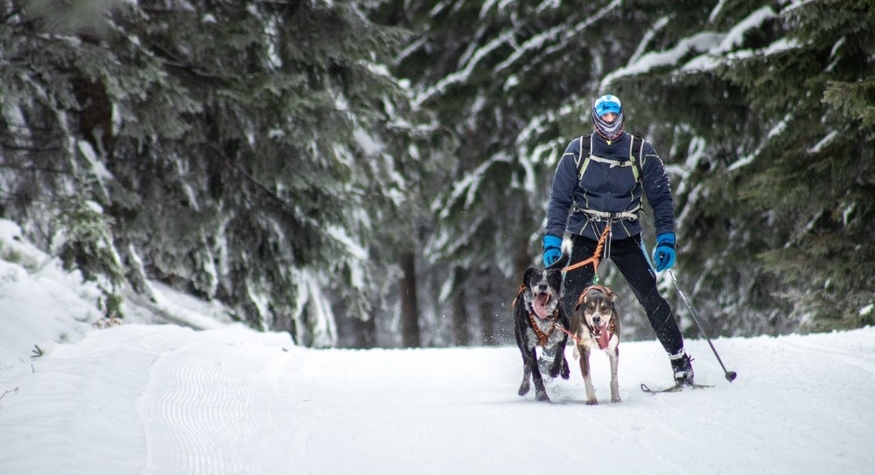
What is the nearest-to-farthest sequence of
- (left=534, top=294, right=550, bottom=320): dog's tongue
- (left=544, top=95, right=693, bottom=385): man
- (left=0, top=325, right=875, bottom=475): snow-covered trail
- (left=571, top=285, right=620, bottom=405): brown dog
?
(left=0, top=325, right=875, bottom=475): snow-covered trail < (left=571, top=285, right=620, bottom=405): brown dog < (left=534, top=294, right=550, bottom=320): dog's tongue < (left=544, top=95, right=693, bottom=385): man

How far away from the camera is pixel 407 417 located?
5.04m

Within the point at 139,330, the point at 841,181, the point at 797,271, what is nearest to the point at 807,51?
the point at 841,181

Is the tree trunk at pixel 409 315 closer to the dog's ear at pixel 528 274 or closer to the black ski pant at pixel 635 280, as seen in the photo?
the black ski pant at pixel 635 280

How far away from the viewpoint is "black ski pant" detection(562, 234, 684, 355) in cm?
623

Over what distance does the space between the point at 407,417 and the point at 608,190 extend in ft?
8.00

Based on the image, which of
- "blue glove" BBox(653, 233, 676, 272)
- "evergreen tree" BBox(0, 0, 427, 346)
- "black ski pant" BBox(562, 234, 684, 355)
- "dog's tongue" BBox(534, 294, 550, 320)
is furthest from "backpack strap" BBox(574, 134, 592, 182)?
"evergreen tree" BBox(0, 0, 427, 346)

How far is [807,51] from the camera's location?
355 inches

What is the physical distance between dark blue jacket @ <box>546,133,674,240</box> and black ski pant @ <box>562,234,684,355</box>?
0.33 feet

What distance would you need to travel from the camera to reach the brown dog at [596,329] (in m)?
5.62

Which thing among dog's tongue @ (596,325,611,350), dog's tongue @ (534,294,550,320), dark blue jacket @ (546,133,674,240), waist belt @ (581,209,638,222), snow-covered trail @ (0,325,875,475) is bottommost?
snow-covered trail @ (0,325,875,475)

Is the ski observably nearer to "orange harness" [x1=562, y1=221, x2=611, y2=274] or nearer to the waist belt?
"orange harness" [x1=562, y1=221, x2=611, y2=274]

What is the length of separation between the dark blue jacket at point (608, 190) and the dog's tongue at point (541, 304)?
0.69 meters

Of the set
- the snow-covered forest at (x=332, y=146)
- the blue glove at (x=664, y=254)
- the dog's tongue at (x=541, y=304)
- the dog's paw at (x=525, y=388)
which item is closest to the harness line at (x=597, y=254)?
the blue glove at (x=664, y=254)

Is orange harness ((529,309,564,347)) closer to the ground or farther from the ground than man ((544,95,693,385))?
closer to the ground
